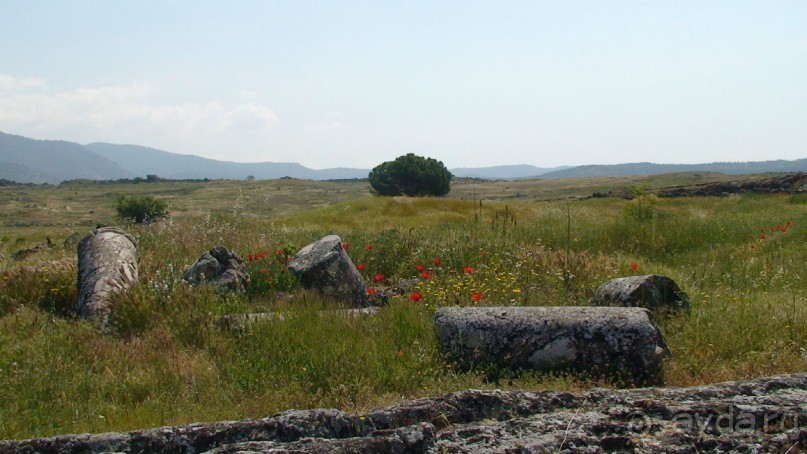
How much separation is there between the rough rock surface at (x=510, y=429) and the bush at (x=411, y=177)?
2410 inches

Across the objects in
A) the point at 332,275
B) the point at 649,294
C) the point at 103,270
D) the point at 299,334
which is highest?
the point at 103,270

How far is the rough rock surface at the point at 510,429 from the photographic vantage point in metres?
2.87

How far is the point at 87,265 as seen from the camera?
26.7 feet

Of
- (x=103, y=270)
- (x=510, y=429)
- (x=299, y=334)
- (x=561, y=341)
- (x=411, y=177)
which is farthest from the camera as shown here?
(x=411, y=177)

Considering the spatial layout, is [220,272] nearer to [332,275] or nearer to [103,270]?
[103,270]

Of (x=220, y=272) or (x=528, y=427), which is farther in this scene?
(x=220, y=272)

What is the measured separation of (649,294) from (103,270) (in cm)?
715

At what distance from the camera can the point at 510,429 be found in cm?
306

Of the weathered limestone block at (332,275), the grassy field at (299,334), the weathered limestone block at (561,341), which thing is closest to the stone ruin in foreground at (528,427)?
the grassy field at (299,334)

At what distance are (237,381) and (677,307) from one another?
529 cm

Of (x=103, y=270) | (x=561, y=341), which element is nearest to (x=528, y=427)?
(x=561, y=341)

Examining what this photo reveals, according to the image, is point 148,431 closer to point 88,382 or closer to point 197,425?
point 197,425

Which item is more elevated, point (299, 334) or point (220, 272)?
point (220, 272)

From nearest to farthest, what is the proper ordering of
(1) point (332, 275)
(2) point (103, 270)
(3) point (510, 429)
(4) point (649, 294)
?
1. (3) point (510, 429)
2. (4) point (649, 294)
3. (2) point (103, 270)
4. (1) point (332, 275)
